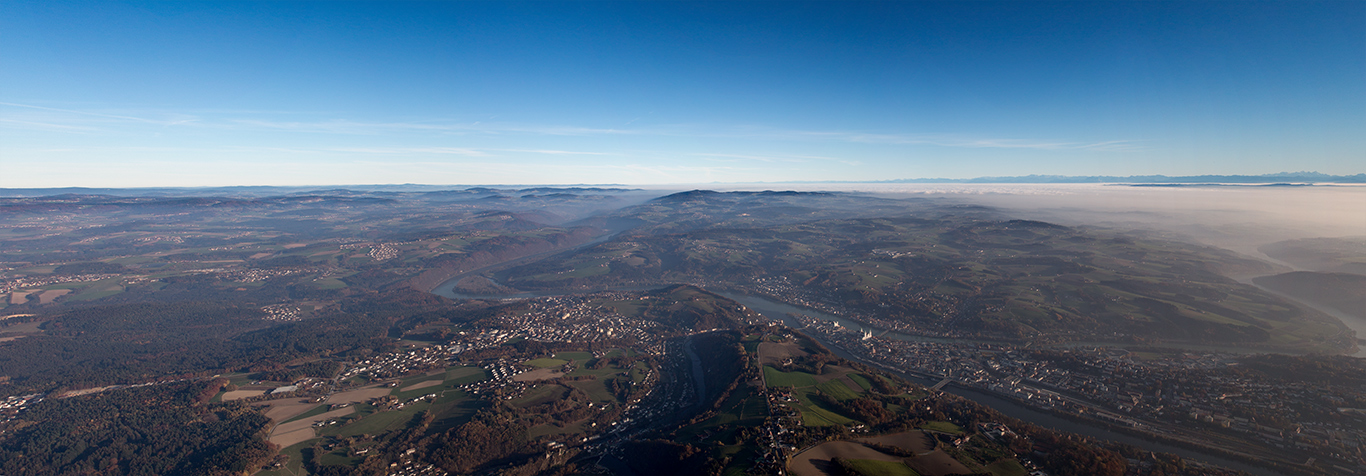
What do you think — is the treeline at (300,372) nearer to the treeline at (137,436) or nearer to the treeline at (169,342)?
the treeline at (169,342)

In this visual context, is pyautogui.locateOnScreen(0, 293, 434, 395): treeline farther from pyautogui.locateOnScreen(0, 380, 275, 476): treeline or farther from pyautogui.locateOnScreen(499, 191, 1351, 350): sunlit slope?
pyautogui.locateOnScreen(499, 191, 1351, 350): sunlit slope

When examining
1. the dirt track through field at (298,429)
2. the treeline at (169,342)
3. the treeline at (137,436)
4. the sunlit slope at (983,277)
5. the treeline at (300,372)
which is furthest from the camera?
the sunlit slope at (983,277)

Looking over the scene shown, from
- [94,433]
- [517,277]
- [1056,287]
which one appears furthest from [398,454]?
[1056,287]

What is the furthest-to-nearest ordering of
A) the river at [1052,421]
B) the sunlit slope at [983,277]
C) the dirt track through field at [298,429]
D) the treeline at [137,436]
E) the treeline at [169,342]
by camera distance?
the sunlit slope at [983,277] < the treeline at [169,342] < the dirt track through field at [298,429] < the treeline at [137,436] < the river at [1052,421]

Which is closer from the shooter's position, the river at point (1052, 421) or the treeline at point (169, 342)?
the river at point (1052, 421)

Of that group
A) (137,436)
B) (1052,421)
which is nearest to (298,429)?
(137,436)

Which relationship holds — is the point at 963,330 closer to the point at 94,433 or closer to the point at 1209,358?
the point at 1209,358

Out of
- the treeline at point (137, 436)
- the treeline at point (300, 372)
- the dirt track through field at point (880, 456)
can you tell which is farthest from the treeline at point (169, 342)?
the dirt track through field at point (880, 456)
